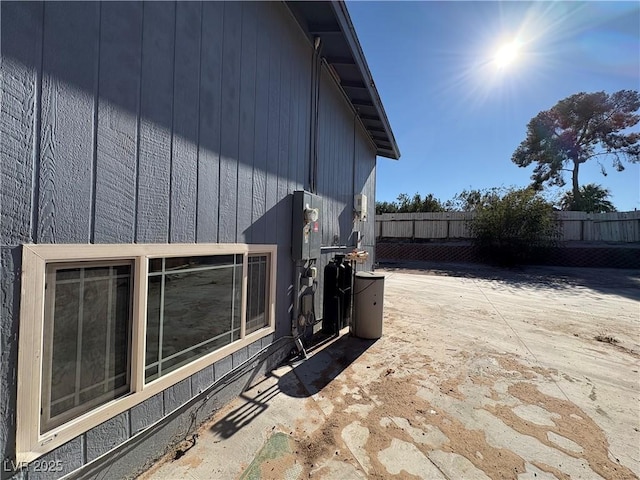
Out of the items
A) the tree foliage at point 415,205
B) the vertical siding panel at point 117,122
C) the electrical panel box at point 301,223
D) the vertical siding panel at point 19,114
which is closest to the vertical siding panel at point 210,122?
the vertical siding panel at point 117,122

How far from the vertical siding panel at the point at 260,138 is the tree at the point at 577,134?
24.4 metres

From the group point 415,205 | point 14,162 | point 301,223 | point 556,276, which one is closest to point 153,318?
point 14,162

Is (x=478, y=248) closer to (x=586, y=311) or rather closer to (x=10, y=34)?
(x=586, y=311)

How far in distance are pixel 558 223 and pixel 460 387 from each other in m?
17.1

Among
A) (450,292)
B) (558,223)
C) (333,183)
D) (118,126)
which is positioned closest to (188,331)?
(118,126)

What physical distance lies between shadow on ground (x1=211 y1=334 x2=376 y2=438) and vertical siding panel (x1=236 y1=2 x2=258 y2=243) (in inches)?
60.4

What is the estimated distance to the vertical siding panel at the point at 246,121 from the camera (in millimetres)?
2717

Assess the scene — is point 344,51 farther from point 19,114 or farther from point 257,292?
point 19,114

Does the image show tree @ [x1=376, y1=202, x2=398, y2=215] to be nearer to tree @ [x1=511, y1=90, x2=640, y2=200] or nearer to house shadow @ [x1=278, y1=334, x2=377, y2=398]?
tree @ [x1=511, y1=90, x2=640, y2=200]

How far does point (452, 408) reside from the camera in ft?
8.98

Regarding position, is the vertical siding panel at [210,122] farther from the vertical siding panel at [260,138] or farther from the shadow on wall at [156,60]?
the vertical siding panel at [260,138]

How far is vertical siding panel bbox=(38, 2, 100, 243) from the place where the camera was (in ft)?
4.47

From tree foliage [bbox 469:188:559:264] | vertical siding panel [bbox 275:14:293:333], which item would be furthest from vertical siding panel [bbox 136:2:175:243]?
tree foliage [bbox 469:188:559:264]

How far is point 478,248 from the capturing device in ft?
54.3
